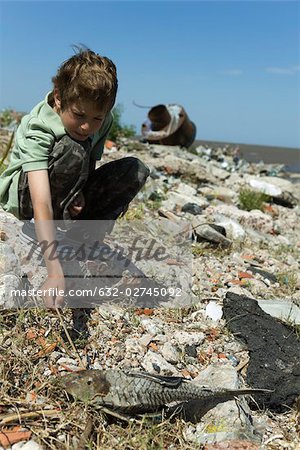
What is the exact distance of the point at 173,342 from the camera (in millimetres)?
2588

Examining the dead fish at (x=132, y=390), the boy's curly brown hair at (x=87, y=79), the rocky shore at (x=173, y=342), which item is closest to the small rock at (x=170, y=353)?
the rocky shore at (x=173, y=342)

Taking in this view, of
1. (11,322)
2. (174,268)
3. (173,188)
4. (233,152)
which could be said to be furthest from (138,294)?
(233,152)

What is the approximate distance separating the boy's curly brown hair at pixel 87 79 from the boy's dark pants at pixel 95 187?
274 millimetres

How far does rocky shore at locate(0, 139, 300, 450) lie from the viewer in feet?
6.48

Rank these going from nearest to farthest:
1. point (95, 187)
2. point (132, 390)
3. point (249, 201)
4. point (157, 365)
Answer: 1. point (132, 390)
2. point (157, 365)
3. point (95, 187)
4. point (249, 201)

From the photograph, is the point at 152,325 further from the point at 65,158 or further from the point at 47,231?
the point at 65,158

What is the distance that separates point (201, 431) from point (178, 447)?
0.13 meters

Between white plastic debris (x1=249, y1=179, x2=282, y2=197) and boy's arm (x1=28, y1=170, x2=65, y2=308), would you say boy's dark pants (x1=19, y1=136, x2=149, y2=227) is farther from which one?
white plastic debris (x1=249, y1=179, x2=282, y2=197)

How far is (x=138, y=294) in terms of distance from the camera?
9.68ft

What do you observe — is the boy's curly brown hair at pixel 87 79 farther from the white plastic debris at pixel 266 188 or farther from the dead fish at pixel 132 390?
the white plastic debris at pixel 266 188

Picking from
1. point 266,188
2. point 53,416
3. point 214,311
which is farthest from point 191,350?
point 266,188

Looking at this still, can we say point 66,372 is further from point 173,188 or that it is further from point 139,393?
point 173,188

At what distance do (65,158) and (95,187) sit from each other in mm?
436

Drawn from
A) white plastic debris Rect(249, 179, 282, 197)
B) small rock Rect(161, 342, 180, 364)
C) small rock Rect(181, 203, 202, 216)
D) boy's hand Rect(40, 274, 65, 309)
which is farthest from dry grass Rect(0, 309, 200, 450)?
white plastic debris Rect(249, 179, 282, 197)
